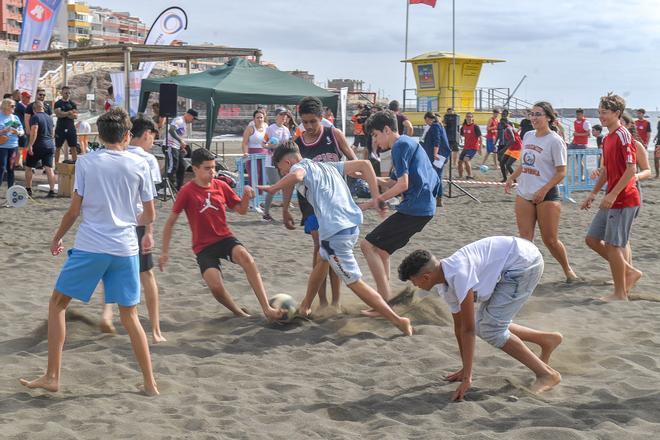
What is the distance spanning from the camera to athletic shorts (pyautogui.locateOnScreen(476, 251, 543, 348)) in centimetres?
455

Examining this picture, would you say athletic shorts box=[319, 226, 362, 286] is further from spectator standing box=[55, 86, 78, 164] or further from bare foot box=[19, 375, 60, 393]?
spectator standing box=[55, 86, 78, 164]

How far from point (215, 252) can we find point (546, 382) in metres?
2.70

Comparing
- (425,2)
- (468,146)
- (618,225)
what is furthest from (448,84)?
(618,225)

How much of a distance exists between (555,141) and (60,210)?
28.5 ft

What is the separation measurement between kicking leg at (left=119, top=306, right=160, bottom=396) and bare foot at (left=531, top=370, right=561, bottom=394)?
221cm

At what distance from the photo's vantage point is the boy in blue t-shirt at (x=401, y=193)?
20.7 ft

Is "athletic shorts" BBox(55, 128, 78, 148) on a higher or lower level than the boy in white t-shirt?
higher

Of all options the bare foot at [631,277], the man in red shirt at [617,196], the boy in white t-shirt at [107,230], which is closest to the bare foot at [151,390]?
the boy in white t-shirt at [107,230]

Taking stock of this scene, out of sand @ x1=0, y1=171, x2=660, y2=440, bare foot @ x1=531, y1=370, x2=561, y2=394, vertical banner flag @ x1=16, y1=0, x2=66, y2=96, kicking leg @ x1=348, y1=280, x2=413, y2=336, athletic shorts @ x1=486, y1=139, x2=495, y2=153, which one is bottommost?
sand @ x1=0, y1=171, x2=660, y2=440

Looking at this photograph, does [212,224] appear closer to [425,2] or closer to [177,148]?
[177,148]

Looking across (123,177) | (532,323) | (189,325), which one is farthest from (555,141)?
(123,177)

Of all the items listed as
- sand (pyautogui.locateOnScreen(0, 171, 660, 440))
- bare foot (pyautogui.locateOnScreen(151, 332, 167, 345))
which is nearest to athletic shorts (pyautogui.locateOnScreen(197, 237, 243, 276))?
sand (pyautogui.locateOnScreen(0, 171, 660, 440))

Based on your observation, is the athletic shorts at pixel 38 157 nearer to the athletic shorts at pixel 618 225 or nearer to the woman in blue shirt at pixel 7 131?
the woman in blue shirt at pixel 7 131

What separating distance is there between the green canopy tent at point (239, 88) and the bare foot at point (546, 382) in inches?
490
